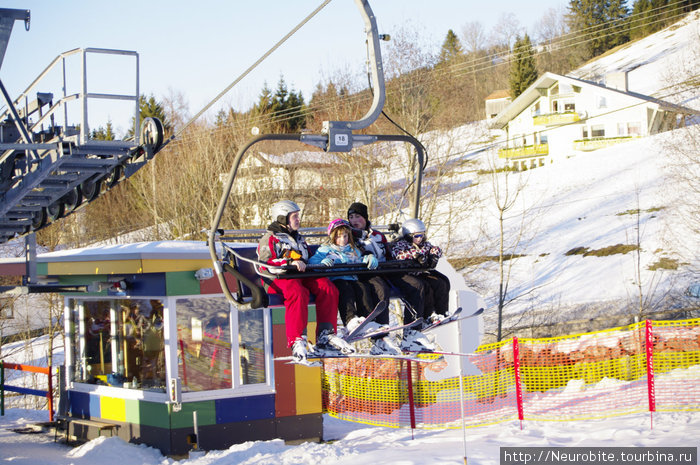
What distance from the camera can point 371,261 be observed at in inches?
303

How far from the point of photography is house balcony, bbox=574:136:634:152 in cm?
4825

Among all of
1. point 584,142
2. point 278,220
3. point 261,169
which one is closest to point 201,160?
point 261,169

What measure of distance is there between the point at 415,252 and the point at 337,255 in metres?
0.91

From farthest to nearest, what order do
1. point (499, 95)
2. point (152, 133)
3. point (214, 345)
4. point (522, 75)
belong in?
point (499, 95), point (522, 75), point (214, 345), point (152, 133)

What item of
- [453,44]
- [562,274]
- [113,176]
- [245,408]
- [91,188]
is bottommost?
[245,408]

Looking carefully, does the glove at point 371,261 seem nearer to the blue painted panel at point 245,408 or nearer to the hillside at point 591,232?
the blue painted panel at point 245,408

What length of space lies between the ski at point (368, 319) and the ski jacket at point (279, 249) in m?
0.87

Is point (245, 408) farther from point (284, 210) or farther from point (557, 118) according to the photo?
point (557, 118)

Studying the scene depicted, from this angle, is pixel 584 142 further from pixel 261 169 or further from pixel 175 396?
pixel 175 396

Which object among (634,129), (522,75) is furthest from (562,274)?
(522,75)

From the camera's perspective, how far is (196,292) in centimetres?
1180

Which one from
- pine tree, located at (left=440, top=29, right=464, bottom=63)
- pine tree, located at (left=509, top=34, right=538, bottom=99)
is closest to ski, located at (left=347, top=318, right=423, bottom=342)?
pine tree, located at (left=509, top=34, right=538, bottom=99)

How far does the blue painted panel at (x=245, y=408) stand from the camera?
11875 mm

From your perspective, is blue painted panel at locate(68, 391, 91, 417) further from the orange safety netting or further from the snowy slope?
the snowy slope
